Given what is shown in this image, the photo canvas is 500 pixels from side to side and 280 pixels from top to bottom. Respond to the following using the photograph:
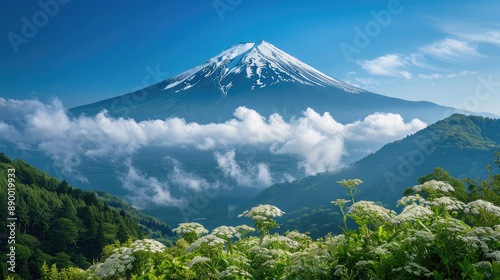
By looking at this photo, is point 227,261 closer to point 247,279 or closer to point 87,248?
point 247,279

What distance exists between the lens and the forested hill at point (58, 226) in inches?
3322

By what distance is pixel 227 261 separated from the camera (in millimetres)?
4992

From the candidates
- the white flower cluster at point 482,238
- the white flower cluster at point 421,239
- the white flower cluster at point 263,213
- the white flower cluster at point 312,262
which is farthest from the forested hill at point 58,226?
the white flower cluster at point 482,238

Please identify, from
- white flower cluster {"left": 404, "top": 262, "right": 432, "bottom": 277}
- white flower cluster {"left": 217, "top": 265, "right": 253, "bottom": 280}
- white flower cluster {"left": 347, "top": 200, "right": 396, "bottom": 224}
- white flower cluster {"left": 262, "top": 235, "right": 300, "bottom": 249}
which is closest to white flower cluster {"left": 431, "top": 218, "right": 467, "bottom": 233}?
white flower cluster {"left": 404, "top": 262, "right": 432, "bottom": 277}

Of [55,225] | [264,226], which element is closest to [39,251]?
[55,225]

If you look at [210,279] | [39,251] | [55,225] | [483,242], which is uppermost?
[55,225]

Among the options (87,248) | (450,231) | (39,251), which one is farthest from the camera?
(87,248)

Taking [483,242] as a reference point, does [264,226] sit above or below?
above

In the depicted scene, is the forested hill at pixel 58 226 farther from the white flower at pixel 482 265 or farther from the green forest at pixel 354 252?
the white flower at pixel 482 265

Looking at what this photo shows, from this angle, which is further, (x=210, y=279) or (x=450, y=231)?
(x=210, y=279)

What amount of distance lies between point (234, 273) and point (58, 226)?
350 feet

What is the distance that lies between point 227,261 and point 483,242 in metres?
3.55

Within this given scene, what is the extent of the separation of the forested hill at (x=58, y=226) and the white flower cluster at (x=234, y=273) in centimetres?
9200

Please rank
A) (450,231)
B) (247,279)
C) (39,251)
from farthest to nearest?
(39,251) < (247,279) < (450,231)
